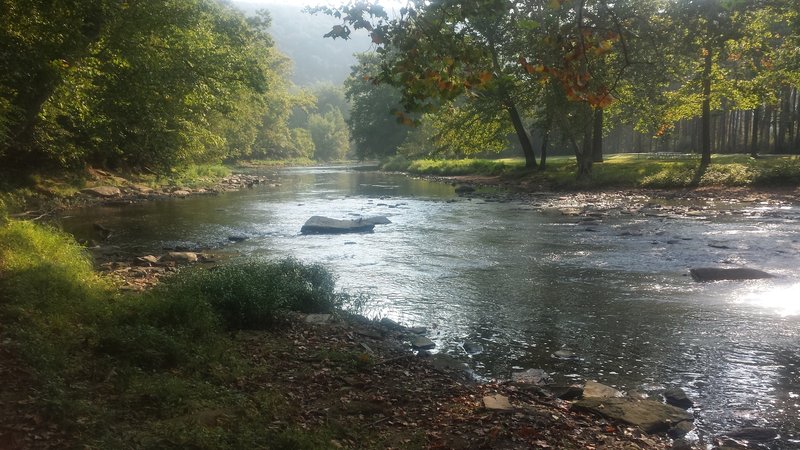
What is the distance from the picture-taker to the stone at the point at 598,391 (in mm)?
6602

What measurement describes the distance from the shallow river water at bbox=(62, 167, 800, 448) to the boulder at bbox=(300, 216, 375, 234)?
2.21 ft

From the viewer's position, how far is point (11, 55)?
1352 cm

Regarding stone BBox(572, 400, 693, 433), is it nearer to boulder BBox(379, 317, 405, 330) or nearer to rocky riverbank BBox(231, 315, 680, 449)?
rocky riverbank BBox(231, 315, 680, 449)

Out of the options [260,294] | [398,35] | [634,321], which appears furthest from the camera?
[634,321]

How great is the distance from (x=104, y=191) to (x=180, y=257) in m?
17.0

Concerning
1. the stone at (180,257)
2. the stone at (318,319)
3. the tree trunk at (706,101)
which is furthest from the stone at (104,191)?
the tree trunk at (706,101)

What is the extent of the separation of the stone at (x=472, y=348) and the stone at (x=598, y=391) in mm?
1776

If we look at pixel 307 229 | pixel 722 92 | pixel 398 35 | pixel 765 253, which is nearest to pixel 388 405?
pixel 398 35

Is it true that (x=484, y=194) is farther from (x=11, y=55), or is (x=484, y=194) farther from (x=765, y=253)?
(x=11, y=55)

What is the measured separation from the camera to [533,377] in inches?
290

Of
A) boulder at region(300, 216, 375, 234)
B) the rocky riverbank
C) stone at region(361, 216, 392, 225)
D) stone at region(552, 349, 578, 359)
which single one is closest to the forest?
the rocky riverbank

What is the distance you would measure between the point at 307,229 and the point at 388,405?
46.1ft

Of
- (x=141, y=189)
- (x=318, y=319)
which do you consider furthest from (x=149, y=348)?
(x=141, y=189)

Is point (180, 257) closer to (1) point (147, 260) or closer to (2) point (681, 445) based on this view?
(1) point (147, 260)
